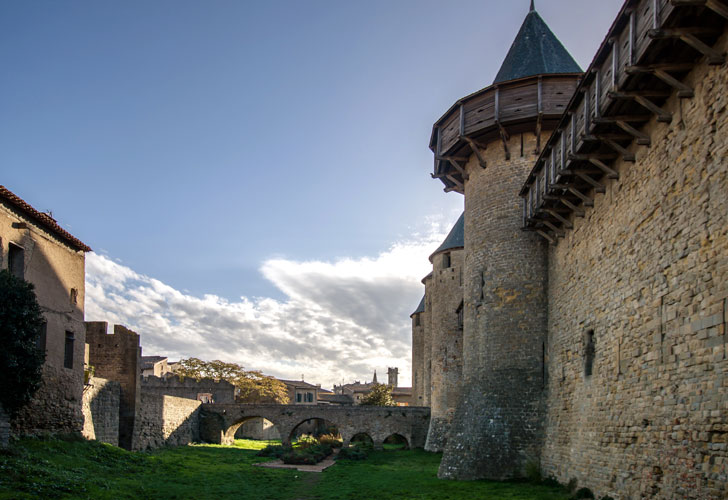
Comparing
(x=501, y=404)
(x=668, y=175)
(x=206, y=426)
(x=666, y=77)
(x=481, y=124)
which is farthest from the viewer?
(x=206, y=426)

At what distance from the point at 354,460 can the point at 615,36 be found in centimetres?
2303

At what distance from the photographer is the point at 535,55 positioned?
19219 mm

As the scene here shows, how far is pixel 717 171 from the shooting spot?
8211 mm

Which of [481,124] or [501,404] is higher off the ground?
[481,124]

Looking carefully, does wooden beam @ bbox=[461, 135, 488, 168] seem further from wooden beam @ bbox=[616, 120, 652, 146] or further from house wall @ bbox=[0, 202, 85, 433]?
house wall @ bbox=[0, 202, 85, 433]

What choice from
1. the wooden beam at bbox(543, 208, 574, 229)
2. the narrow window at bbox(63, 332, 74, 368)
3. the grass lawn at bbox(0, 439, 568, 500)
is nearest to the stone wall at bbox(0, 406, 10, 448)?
the grass lawn at bbox(0, 439, 568, 500)

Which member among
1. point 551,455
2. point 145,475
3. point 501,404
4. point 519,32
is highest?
point 519,32

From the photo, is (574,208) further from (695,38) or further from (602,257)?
(695,38)

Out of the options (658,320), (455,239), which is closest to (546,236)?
(658,320)

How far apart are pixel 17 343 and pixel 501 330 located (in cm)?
1242

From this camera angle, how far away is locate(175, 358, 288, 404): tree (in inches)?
2058

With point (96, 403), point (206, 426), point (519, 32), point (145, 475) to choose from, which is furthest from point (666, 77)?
point (206, 426)

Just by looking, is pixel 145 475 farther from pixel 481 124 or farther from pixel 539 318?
pixel 481 124

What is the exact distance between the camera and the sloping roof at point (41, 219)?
16125 millimetres
